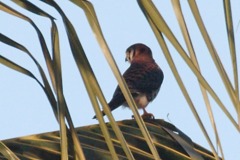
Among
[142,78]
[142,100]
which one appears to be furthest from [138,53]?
[142,100]

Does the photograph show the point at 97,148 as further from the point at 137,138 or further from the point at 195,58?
the point at 195,58

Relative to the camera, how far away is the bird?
7.20 metres

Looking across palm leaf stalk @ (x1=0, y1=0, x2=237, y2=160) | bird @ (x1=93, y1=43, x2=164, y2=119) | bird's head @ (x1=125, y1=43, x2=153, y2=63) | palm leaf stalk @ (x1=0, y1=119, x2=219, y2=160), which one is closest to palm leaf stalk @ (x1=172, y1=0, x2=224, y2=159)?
palm leaf stalk @ (x1=0, y1=0, x2=237, y2=160)

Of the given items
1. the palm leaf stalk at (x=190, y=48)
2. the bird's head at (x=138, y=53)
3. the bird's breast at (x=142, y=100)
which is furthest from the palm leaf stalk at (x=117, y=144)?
the bird's head at (x=138, y=53)

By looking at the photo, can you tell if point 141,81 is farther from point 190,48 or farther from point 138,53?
point 190,48

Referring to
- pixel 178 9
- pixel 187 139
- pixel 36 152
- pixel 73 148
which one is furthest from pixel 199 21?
pixel 187 139

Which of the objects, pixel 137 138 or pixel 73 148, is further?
pixel 137 138

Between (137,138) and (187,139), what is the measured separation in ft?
0.64

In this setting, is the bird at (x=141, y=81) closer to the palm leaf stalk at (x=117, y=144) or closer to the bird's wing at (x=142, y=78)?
the bird's wing at (x=142, y=78)

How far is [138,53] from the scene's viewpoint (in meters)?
9.59

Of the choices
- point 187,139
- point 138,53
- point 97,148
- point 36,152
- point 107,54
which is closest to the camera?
point 107,54

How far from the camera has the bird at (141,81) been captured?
7.20 meters

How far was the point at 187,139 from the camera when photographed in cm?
229

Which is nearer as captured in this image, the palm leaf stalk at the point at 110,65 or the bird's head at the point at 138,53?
the palm leaf stalk at the point at 110,65
